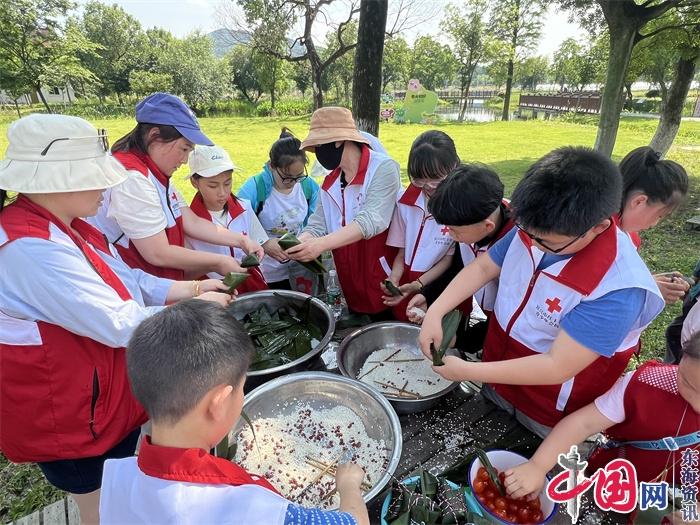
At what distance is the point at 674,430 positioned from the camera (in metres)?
1.46

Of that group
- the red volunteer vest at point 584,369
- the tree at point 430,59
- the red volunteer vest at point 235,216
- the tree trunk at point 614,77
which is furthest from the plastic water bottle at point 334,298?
the tree at point 430,59

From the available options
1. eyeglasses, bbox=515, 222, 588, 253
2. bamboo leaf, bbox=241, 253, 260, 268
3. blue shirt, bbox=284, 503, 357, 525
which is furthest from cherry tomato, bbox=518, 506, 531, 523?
bamboo leaf, bbox=241, 253, 260, 268

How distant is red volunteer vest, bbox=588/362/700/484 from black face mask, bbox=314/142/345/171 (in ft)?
6.46

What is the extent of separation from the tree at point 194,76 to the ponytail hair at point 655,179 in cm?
3503

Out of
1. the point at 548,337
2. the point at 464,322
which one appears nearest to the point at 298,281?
the point at 464,322

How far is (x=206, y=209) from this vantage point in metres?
2.88

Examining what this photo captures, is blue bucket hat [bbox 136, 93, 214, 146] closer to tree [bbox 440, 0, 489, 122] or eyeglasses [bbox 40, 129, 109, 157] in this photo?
eyeglasses [bbox 40, 129, 109, 157]

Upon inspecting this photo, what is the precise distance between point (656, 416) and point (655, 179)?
→ 1.22 meters

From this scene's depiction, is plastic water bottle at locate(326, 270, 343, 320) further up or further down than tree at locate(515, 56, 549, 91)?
further down

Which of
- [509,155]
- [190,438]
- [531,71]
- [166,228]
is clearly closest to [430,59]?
[531,71]

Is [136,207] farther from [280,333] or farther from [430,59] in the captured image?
[430,59]

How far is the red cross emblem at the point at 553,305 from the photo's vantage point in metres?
1.54

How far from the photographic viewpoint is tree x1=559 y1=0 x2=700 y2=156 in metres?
6.05

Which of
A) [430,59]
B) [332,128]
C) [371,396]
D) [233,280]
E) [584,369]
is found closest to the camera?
[584,369]
